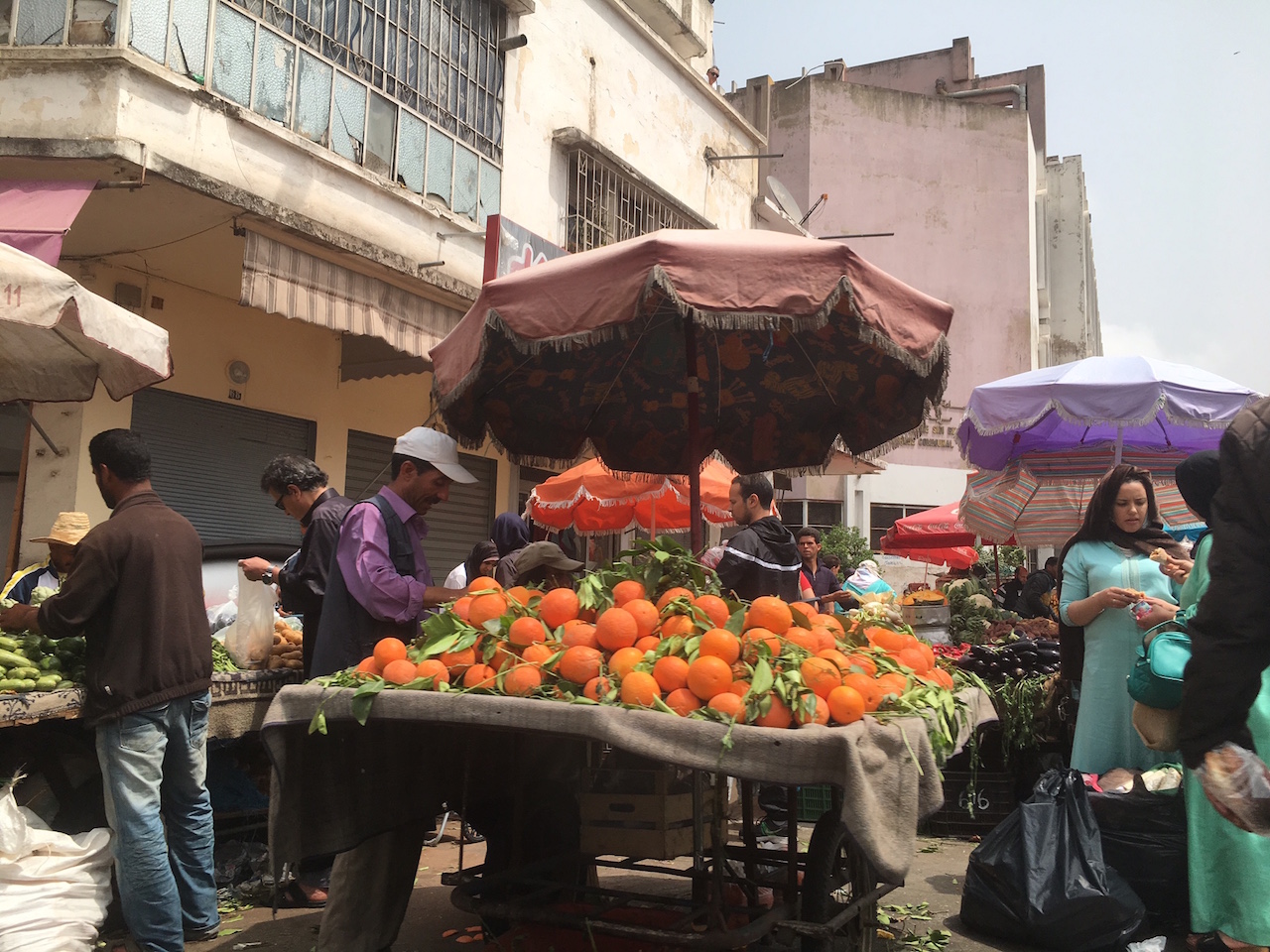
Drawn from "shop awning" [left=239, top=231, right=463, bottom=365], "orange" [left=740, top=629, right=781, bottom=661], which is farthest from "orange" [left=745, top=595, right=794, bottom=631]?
"shop awning" [left=239, top=231, right=463, bottom=365]

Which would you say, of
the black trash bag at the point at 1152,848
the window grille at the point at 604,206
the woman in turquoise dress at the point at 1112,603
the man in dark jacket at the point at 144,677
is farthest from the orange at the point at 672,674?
the window grille at the point at 604,206

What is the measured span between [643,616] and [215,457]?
6.85m

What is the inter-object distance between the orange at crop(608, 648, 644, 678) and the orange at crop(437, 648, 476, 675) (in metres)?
0.46

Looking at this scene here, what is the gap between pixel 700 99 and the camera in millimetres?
15711

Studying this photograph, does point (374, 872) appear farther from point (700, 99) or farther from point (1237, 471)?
point (700, 99)

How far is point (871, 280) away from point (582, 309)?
3.44 feet

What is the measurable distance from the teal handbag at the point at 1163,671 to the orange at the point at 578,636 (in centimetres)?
200

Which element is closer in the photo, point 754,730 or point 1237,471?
point 1237,471

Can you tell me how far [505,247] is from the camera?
31.2ft

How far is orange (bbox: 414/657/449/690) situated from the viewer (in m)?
2.98

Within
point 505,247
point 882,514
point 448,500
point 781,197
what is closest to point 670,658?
point 505,247

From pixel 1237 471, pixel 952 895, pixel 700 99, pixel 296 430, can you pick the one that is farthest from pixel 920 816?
pixel 700 99

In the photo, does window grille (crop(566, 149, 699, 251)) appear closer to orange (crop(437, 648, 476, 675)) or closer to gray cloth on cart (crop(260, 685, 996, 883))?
gray cloth on cart (crop(260, 685, 996, 883))

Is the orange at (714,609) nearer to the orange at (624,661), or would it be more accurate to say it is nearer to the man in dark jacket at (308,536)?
the orange at (624,661)
